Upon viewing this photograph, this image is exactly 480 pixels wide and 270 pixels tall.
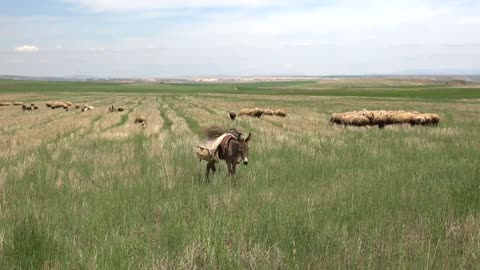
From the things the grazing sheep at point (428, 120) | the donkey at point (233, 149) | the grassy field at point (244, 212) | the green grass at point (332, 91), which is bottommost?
the green grass at point (332, 91)

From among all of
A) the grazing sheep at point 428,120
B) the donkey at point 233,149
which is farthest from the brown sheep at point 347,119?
the donkey at point 233,149

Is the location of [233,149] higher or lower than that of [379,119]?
higher

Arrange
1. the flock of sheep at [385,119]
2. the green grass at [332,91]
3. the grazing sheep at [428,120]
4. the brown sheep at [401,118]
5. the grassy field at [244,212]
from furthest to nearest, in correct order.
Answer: the green grass at [332,91], the grazing sheep at [428,120], the brown sheep at [401,118], the flock of sheep at [385,119], the grassy field at [244,212]

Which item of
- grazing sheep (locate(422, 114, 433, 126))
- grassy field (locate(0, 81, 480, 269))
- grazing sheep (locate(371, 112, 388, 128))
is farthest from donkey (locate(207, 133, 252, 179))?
grazing sheep (locate(422, 114, 433, 126))

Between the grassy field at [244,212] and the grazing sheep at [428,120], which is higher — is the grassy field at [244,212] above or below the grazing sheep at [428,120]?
above

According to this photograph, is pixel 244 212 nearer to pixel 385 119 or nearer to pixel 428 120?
pixel 385 119

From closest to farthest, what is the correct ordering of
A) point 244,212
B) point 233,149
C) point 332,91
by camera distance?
point 244,212, point 233,149, point 332,91

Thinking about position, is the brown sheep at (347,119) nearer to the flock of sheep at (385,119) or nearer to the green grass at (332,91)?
the flock of sheep at (385,119)

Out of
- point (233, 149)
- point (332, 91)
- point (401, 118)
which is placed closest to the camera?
point (233, 149)

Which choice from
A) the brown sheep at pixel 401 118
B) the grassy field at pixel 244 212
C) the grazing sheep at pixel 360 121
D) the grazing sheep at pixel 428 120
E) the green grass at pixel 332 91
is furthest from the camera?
the green grass at pixel 332 91

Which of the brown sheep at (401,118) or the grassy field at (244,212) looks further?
the brown sheep at (401,118)

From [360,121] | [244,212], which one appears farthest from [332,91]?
[244,212]

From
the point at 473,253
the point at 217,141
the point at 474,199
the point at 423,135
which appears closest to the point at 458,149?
the point at 423,135

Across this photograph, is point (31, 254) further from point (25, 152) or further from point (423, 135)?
point (423, 135)
